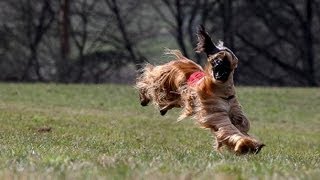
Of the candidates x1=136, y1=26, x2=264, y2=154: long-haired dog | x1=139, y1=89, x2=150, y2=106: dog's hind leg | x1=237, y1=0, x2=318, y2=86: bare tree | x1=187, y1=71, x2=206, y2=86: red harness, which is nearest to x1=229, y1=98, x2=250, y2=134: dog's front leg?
x1=136, y1=26, x2=264, y2=154: long-haired dog

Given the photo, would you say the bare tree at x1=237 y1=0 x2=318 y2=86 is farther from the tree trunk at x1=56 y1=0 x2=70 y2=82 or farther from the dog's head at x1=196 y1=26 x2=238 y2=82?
the dog's head at x1=196 y1=26 x2=238 y2=82

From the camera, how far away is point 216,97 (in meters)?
8.54

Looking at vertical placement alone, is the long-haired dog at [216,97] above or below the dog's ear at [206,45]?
below

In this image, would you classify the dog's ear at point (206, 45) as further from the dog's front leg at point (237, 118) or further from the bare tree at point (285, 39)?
the bare tree at point (285, 39)

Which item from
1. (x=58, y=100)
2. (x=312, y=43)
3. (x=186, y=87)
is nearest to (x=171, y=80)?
(x=186, y=87)

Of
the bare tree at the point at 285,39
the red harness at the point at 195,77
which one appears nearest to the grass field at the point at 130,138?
the red harness at the point at 195,77

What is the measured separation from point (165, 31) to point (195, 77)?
111 feet

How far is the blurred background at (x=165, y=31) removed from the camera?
1516 inches

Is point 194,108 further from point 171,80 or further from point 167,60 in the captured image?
point 167,60

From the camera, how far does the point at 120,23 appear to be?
4172 cm

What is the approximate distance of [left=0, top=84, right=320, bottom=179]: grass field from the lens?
18.5 feet

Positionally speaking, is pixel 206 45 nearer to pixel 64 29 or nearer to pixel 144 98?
pixel 144 98

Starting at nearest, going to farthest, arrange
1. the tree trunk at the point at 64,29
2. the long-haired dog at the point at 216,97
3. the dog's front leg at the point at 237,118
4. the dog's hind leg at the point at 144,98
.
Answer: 1. the long-haired dog at the point at 216,97
2. the dog's front leg at the point at 237,118
3. the dog's hind leg at the point at 144,98
4. the tree trunk at the point at 64,29

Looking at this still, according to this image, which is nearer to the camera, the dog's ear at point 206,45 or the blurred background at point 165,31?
the dog's ear at point 206,45
